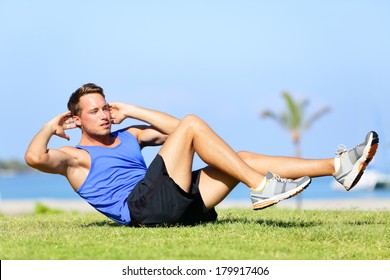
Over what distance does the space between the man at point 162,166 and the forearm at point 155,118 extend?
10mm

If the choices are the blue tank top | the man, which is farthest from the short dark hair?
the blue tank top

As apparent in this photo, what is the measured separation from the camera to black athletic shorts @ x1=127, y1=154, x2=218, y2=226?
6512mm

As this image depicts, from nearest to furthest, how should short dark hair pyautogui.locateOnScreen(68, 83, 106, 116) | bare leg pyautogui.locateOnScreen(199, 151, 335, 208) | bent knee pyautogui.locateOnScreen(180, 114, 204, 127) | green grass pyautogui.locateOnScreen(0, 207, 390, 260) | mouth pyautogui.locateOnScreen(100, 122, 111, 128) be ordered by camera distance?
green grass pyautogui.locateOnScreen(0, 207, 390, 260), bent knee pyautogui.locateOnScreen(180, 114, 204, 127), bare leg pyautogui.locateOnScreen(199, 151, 335, 208), mouth pyautogui.locateOnScreen(100, 122, 111, 128), short dark hair pyautogui.locateOnScreen(68, 83, 106, 116)

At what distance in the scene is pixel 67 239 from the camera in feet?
20.1

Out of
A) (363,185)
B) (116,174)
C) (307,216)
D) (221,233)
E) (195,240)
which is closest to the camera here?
(195,240)

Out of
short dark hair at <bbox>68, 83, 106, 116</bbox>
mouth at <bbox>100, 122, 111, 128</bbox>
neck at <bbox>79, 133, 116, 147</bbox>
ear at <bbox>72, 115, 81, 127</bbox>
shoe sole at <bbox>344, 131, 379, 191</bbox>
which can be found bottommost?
shoe sole at <bbox>344, 131, 379, 191</bbox>

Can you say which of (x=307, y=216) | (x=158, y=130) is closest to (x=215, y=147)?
(x=158, y=130)

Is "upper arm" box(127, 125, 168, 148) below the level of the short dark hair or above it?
below

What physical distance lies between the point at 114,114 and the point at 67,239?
1682mm

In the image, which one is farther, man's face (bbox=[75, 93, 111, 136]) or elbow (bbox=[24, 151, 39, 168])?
man's face (bbox=[75, 93, 111, 136])

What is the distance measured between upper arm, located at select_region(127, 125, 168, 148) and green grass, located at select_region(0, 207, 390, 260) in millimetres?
948

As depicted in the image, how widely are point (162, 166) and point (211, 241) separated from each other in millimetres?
971

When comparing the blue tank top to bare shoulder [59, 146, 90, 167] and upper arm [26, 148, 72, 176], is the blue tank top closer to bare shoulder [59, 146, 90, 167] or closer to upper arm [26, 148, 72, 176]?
bare shoulder [59, 146, 90, 167]
